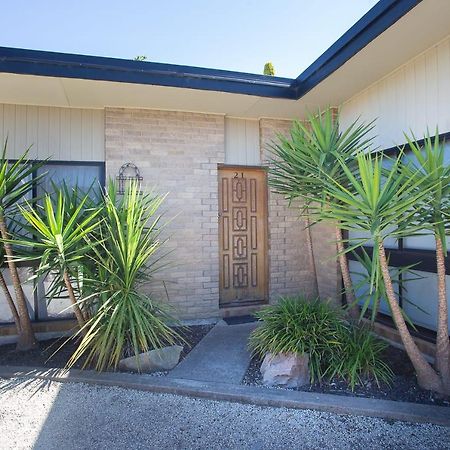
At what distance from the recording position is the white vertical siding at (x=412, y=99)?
3670mm

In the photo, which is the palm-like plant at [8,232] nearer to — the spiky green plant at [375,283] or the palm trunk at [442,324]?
the spiky green plant at [375,283]

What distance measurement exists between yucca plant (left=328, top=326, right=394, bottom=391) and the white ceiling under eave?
284 centimetres

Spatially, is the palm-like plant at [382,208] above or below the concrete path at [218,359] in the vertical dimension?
above

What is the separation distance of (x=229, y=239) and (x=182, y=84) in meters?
2.34

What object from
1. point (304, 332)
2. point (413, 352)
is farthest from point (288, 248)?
point (413, 352)

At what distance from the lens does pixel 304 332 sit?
354 centimetres

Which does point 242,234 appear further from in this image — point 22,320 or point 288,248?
point 22,320

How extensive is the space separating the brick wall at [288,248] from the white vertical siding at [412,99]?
1.41 m

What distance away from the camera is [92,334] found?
138 inches

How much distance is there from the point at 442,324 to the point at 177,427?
2.26 metres

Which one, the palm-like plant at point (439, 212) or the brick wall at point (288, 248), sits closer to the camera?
the palm-like plant at point (439, 212)

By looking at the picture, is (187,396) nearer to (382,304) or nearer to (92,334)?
(92,334)

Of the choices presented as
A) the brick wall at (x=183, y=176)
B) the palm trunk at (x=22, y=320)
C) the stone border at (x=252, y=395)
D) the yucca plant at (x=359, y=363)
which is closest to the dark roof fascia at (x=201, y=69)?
the brick wall at (x=183, y=176)

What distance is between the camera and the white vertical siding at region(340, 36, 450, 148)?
12.0 ft
